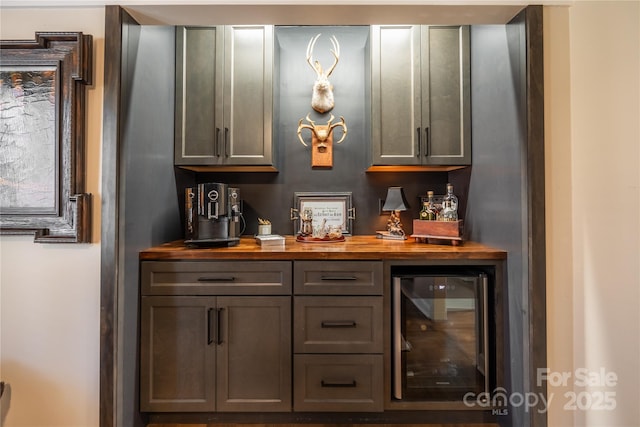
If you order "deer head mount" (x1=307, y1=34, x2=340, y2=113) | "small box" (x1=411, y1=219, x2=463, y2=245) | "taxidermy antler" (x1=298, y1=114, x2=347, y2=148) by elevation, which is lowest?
"small box" (x1=411, y1=219, x2=463, y2=245)

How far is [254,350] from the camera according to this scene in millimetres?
1632

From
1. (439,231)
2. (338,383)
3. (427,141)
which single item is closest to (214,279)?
(338,383)

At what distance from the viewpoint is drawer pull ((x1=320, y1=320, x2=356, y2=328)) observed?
163 cm

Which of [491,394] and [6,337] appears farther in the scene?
[491,394]

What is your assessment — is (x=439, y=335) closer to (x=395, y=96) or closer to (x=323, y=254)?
(x=323, y=254)

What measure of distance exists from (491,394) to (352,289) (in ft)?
3.06

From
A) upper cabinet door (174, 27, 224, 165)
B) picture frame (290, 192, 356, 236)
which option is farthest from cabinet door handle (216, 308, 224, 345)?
upper cabinet door (174, 27, 224, 165)

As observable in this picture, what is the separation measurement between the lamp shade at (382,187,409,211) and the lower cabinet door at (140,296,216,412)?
131 centimetres

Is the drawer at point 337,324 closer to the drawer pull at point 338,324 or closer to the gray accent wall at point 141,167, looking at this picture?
the drawer pull at point 338,324

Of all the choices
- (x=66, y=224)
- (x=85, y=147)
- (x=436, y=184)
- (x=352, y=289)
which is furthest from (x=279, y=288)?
(x=436, y=184)

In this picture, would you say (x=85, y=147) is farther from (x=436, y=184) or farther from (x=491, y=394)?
(x=491, y=394)

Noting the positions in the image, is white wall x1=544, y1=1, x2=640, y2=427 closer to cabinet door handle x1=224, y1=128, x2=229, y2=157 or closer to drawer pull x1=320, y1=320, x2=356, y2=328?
drawer pull x1=320, y1=320, x2=356, y2=328

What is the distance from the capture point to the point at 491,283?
5.49ft

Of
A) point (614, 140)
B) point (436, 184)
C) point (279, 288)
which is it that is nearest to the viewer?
point (614, 140)
